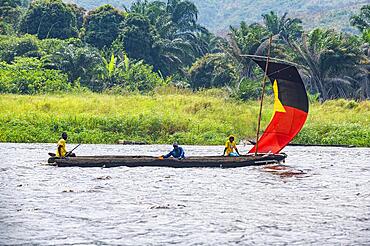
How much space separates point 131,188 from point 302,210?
5246 millimetres

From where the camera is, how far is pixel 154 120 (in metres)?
37.1

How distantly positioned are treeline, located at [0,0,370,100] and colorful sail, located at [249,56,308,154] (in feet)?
59.2

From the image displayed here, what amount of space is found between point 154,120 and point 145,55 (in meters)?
21.4

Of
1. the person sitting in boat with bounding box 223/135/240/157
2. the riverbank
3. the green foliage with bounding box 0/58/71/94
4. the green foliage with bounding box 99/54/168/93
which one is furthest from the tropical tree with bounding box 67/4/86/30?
the person sitting in boat with bounding box 223/135/240/157

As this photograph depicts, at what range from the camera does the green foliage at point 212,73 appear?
53875mm

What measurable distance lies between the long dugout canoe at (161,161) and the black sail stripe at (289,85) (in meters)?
2.37

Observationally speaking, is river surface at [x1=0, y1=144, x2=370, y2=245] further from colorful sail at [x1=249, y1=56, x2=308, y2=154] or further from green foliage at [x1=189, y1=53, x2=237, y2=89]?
green foliage at [x1=189, y1=53, x2=237, y2=89]

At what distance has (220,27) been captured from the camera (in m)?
163

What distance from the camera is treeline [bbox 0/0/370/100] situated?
160 feet

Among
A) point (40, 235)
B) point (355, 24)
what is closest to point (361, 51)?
point (355, 24)

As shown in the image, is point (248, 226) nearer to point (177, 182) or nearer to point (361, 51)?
point (177, 182)

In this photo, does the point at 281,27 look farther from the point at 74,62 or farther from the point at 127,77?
the point at 74,62

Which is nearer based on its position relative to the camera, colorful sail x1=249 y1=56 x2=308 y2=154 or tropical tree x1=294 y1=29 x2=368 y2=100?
colorful sail x1=249 y1=56 x2=308 y2=154

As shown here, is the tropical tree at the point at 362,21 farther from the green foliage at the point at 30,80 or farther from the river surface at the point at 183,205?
the river surface at the point at 183,205
